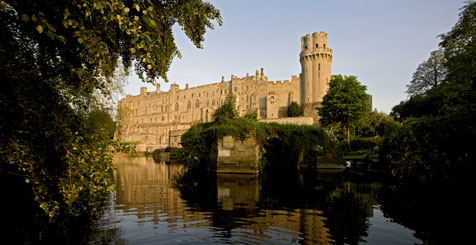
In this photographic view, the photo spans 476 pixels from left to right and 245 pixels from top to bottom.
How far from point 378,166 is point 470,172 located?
313 inches

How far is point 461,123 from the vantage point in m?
12.5

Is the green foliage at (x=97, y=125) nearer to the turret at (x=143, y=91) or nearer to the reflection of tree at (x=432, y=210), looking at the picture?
the reflection of tree at (x=432, y=210)

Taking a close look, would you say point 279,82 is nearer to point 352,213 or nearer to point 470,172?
point 470,172

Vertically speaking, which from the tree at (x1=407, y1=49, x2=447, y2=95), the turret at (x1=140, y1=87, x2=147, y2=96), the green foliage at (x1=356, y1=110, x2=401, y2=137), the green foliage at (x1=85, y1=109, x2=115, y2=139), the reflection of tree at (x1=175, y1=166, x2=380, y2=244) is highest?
the turret at (x1=140, y1=87, x2=147, y2=96)

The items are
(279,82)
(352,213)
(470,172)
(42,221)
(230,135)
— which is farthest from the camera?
(279,82)

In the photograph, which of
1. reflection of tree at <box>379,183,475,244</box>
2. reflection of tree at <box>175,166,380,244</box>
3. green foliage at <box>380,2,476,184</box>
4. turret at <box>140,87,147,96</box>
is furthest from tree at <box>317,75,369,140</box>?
turret at <box>140,87,147,96</box>

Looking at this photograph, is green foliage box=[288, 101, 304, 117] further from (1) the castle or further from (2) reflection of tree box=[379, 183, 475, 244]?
(2) reflection of tree box=[379, 183, 475, 244]

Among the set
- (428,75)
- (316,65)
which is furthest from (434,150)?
(316,65)

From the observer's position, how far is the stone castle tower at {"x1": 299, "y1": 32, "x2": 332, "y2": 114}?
60812 mm

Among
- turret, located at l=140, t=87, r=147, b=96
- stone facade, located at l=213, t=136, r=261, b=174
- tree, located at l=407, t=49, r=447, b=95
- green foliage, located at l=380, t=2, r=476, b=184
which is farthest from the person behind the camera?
turret, located at l=140, t=87, r=147, b=96

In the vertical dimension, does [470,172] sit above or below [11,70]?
below

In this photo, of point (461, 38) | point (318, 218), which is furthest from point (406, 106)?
point (318, 218)

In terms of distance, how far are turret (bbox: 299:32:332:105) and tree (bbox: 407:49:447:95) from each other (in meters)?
16.6

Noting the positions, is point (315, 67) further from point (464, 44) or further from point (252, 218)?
point (252, 218)
